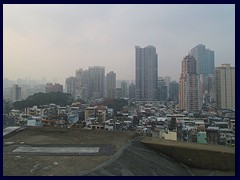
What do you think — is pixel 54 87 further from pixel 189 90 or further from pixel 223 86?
pixel 223 86

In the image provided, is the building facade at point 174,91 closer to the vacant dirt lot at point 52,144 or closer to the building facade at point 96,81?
the building facade at point 96,81

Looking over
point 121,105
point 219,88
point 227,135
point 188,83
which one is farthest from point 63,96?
point 227,135

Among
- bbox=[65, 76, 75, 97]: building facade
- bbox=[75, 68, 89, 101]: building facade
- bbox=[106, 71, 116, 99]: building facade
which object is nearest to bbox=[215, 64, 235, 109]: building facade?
bbox=[106, 71, 116, 99]: building facade

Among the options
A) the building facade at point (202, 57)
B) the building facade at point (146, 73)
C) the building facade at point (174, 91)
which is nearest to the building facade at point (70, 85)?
the building facade at point (146, 73)

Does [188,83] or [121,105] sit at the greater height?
[188,83]

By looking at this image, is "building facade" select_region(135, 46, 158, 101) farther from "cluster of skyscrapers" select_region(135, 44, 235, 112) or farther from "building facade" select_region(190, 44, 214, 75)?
"building facade" select_region(190, 44, 214, 75)

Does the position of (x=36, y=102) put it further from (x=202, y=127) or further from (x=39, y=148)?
(x=39, y=148)

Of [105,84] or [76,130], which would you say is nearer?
[76,130]
